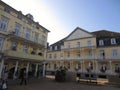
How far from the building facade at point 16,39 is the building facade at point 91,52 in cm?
1117

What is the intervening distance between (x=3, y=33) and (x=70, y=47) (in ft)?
65.5

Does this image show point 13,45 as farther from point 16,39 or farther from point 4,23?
point 4,23

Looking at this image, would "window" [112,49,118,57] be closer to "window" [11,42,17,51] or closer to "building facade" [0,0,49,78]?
"building facade" [0,0,49,78]

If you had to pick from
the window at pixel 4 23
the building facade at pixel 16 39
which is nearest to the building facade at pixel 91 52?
the building facade at pixel 16 39

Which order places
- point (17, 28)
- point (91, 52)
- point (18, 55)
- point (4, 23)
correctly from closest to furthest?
point (4, 23), point (18, 55), point (17, 28), point (91, 52)

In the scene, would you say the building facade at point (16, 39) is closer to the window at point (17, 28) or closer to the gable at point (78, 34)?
the window at point (17, 28)

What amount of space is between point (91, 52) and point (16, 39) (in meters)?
19.3

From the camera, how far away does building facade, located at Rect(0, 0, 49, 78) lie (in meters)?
15.2

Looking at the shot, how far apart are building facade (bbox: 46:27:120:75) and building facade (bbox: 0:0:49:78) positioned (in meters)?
11.2

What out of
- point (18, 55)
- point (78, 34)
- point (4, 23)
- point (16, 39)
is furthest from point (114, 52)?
point (4, 23)

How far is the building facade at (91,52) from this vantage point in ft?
83.7

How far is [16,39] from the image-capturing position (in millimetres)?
16984

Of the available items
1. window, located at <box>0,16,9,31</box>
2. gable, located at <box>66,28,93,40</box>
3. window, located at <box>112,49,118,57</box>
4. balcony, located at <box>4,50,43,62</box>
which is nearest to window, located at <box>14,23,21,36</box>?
window, located at <box>0,16,9,31</box>

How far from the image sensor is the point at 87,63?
2841cm
